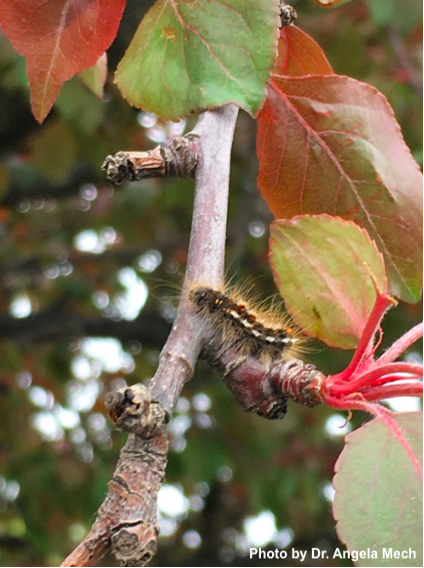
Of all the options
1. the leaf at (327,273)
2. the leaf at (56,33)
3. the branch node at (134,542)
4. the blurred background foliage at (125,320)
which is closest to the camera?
the branch node at (134,542)

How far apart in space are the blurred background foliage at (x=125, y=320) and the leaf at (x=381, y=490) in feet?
4.68

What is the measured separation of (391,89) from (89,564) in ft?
6.67

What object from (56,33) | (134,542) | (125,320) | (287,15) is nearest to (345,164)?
(287,15)

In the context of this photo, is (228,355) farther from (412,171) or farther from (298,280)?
(412,171)

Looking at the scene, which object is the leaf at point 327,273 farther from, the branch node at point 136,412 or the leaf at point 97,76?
the leaf at point 97,76

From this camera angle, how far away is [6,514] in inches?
126

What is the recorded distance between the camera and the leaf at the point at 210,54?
68cm

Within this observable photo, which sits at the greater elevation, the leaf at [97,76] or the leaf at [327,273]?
the leaf at [327,273]


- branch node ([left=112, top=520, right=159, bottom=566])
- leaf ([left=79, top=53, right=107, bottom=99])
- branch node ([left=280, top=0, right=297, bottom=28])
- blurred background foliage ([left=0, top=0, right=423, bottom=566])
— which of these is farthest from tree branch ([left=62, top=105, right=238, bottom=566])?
blurred background foliage ([left=0, top=0, right=423, bottom=566])

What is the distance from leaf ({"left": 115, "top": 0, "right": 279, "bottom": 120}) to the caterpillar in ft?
0.55

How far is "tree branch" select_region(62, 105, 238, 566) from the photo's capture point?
483 mm

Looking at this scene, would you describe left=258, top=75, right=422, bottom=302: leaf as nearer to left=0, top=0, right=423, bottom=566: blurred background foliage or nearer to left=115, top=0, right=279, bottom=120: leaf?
left=115, top=0, right=279, bottom=120: leaf

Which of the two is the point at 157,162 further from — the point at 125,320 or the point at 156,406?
the point at 125,320

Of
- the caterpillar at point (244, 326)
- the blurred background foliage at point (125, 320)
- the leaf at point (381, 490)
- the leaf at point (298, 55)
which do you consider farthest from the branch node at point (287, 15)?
the blurred background foliage at point (125, 320)
